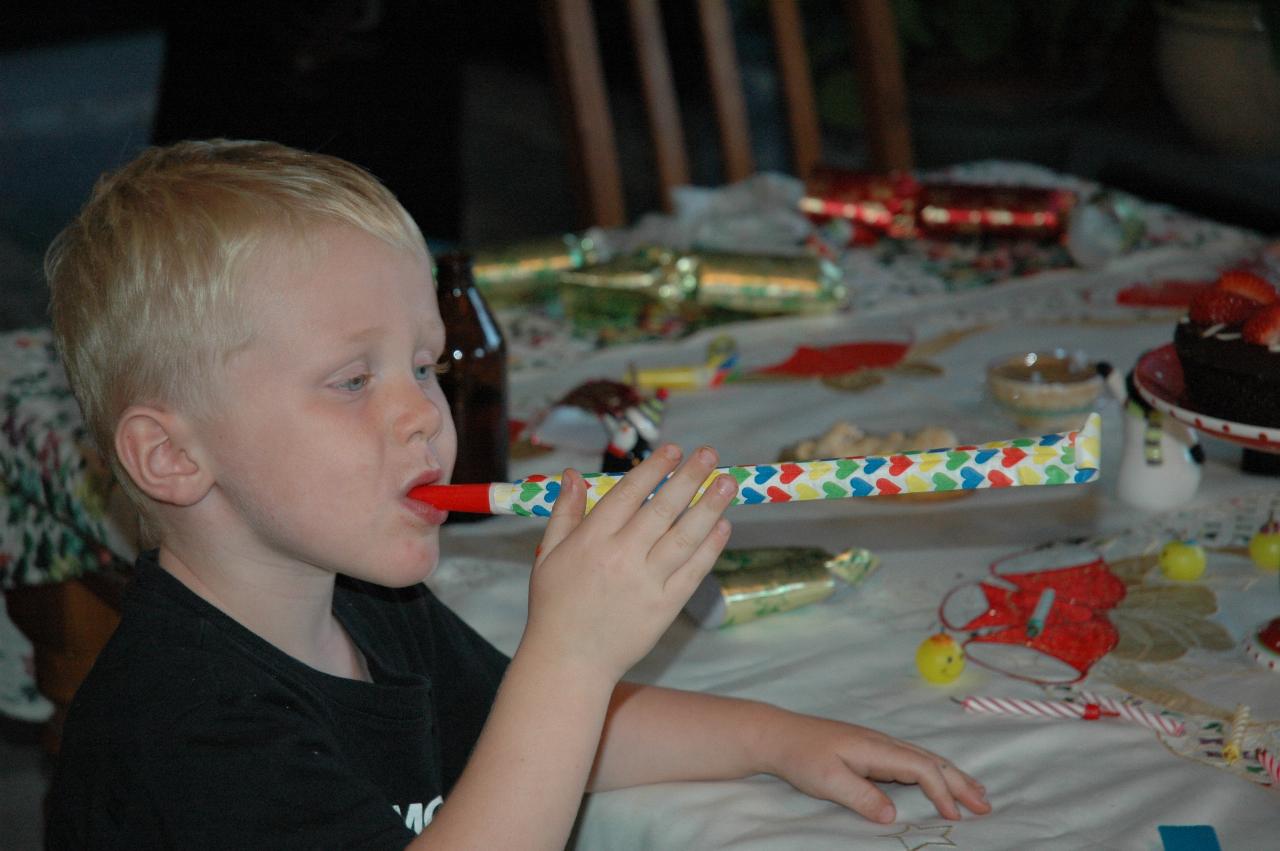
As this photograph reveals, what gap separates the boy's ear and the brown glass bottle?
377 mm

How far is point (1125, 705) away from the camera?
0.89 meters

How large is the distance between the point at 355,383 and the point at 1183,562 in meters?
0.63

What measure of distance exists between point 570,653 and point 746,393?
0.71m

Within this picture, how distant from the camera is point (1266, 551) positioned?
1.04 meters

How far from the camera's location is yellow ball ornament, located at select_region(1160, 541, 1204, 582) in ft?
3.40

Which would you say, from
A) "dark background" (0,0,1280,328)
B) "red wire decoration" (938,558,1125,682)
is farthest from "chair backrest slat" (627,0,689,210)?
"red wire decoration" (938,558,1125,682)

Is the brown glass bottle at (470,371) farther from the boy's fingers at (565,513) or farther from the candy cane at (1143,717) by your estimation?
the candy cane at (1143,717)

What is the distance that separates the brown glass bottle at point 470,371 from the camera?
1171 millimetres

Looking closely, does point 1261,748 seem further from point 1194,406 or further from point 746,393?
point 746,393

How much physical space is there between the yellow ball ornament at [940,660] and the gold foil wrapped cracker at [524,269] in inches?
33.1

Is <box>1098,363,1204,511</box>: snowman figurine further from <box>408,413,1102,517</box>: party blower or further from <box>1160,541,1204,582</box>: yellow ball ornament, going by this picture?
<box>408,413,1102,517</box>: party blower

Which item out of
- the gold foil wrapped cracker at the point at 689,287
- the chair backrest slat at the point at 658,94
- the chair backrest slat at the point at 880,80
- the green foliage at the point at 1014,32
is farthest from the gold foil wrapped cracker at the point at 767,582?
the green foliage at the point at 1014,32

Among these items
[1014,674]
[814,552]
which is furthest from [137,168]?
[1014,674]

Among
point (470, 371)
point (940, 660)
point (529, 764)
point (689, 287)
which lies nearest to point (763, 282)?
point (689, 287)
